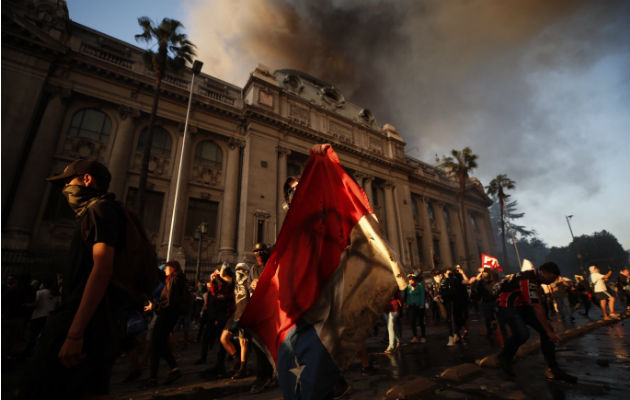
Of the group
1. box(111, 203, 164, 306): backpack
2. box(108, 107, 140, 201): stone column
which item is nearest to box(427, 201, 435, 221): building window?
box(108, 107, 140, 201): stone column

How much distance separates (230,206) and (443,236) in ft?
83.8

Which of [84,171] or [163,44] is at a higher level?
[163,44]

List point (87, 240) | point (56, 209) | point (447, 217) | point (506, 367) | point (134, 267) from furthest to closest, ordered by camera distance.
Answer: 1. point (447, 217)
2. point (56, 209)
3. point (506, 367)
4. point (134, 267)
5. point (87, 240)

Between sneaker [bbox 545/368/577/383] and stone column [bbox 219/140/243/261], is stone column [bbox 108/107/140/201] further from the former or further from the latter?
sneaker [bbox 545/368/577/383]

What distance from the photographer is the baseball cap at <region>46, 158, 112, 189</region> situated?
78.6 inches

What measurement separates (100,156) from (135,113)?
3269 mm

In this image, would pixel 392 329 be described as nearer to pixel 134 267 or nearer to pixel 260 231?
pixel 134 267

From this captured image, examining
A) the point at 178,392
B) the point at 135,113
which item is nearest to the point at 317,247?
the point at 178,392

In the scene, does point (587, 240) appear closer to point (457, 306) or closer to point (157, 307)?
point (457, 306)

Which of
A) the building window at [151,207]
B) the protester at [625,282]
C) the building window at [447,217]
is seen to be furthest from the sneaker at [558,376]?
the building window at [447,217]

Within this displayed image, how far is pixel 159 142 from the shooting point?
1728cm

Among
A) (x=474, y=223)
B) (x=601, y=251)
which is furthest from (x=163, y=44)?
(x=601, y=251)

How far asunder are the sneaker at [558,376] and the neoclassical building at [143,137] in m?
12.6

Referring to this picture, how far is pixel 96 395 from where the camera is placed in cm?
167
